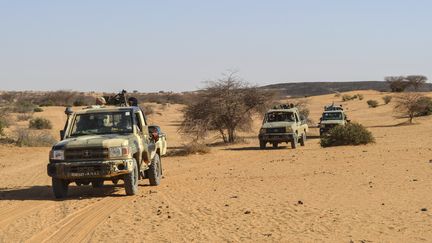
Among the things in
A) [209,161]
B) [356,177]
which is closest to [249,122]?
[209,161]

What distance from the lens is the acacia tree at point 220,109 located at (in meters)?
31.5

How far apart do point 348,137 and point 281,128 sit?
9.92 ft

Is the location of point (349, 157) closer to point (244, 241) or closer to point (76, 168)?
point (76, 168)

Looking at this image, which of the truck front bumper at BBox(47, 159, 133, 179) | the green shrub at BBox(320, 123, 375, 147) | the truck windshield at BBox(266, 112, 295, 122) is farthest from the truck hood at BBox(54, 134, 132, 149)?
the green shrub at BBox(320, 123, 375, 147)

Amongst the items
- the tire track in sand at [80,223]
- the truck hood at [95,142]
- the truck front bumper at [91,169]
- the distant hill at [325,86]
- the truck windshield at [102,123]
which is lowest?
the distant hill at [325,86]

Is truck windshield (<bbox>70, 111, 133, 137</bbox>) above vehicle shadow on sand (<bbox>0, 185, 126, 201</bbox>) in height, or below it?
above

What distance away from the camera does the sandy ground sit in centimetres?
907

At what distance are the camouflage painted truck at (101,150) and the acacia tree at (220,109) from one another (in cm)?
1664

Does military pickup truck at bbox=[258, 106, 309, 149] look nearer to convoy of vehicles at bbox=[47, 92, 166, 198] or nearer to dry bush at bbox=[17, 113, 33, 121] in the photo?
convoy of vehicles at bbox=[47, 92, 166, 198]

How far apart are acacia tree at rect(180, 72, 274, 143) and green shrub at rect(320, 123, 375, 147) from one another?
6.00m

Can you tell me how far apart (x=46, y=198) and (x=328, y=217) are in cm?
666

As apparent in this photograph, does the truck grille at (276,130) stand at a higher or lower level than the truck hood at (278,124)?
lower

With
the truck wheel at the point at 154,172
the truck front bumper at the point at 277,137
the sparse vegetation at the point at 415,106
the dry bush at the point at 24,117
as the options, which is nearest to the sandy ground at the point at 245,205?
the truck wheel at the point at 154,172

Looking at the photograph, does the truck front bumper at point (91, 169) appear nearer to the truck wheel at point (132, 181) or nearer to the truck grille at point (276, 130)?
the truck wheel at point (132, 181)
